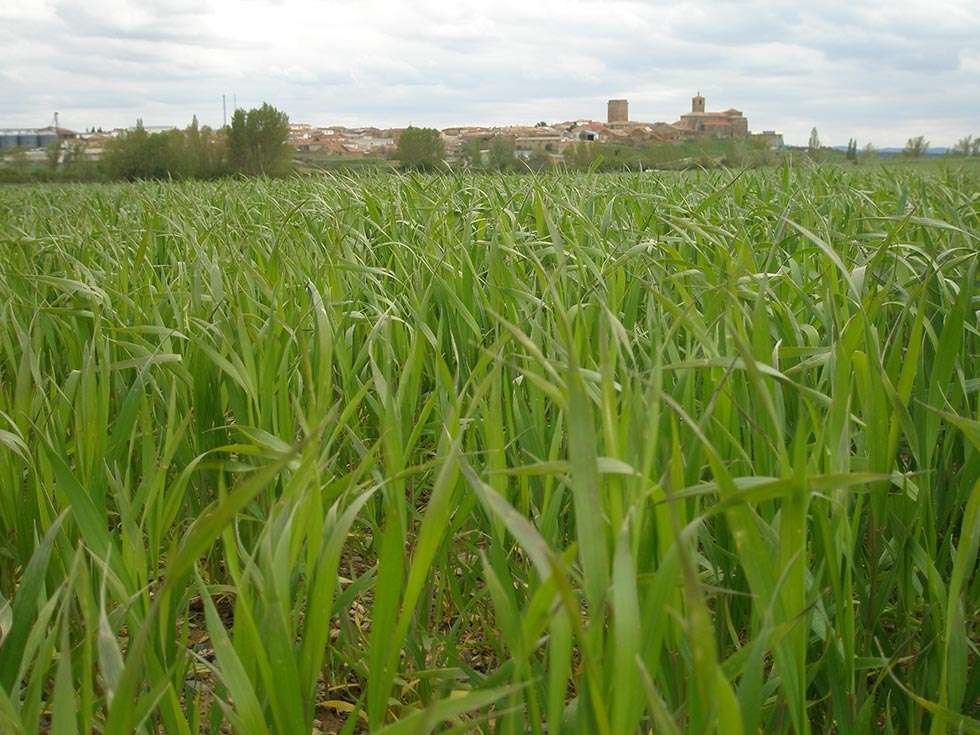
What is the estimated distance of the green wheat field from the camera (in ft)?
2.11

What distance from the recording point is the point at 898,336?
1.12 metres

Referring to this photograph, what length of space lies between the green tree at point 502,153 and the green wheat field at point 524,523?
2965 mm

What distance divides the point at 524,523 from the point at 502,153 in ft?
16.7

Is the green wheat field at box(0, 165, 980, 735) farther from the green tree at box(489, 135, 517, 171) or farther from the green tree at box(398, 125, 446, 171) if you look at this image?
the green tree at box(398, 125, 446, 171)

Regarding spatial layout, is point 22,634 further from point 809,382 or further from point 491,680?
point 809,382

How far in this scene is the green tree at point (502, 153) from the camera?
4.77 m

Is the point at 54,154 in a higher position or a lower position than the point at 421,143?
higher

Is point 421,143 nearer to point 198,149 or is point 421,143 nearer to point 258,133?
point 198,149

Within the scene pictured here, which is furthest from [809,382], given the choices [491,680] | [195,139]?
[195,139]

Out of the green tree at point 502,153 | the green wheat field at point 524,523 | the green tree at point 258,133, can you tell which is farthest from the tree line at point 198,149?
the green wheat field at point 524,523

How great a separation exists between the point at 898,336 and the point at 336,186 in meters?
3.26

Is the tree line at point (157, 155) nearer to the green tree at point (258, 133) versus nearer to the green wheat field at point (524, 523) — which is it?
the green tree at point (258, 133)

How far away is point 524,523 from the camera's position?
58cm

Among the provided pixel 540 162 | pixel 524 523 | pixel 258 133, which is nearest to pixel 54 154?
pixel 258 133
